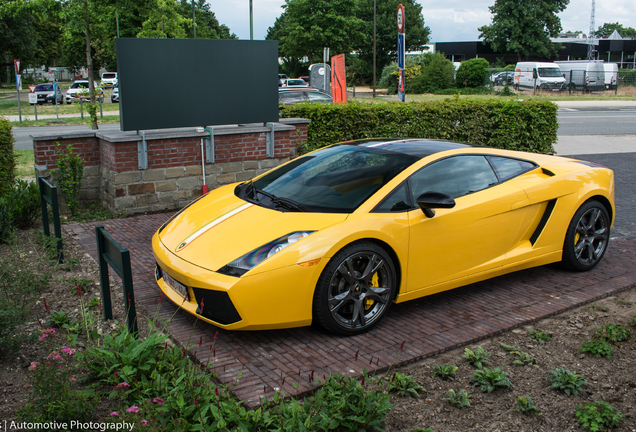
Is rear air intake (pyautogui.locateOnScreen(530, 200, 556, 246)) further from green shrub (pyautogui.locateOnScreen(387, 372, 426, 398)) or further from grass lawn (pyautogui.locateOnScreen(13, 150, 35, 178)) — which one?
grass lawn (pyautogui.locateOnScreen(13, 150, 35, 178))

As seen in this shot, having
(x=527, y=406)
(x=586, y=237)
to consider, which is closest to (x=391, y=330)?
(x=527, y=406)

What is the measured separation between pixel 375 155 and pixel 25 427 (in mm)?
3203

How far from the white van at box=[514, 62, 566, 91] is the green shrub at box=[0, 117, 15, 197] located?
36.4 metres

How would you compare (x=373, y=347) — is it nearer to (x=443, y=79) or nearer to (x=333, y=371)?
(x=333, y=371)

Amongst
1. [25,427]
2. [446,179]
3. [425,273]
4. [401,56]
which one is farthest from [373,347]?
[401,56]

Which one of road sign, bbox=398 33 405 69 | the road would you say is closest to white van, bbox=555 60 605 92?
the road

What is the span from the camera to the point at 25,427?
2824 millimetres

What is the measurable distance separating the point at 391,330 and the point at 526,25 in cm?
6215

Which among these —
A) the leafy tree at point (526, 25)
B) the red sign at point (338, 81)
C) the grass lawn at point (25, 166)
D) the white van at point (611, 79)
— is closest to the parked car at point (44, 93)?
the grass lawn at point (25, 166)

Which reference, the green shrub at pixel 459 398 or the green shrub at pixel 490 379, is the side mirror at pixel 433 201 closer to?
the green shrub at pixel 490 379

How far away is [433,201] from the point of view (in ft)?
13.5

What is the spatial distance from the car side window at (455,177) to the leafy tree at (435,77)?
38170mm

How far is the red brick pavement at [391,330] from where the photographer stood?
354 cm

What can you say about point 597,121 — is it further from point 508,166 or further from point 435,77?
point 508,166
